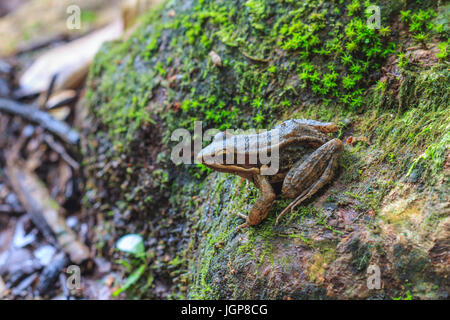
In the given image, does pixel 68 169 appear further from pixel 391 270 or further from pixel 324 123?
pixel 391 270

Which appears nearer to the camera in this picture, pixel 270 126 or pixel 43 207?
pixel 270 126

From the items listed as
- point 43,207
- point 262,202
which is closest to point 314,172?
point 262,202

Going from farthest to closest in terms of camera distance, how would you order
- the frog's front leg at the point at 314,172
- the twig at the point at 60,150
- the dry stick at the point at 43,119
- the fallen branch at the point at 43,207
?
the dry stick at the point at 43,119 → the twig at the point at 60,150 → the fallen branch at the point at 43,207 → the frog's front leg at the point at 314,172

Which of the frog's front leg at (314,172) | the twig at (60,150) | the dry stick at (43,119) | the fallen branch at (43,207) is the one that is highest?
the dry stick at (43,119)

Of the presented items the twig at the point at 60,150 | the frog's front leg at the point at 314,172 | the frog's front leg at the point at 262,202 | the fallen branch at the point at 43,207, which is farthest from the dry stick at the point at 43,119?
the frog's front leg at the point at 314,172

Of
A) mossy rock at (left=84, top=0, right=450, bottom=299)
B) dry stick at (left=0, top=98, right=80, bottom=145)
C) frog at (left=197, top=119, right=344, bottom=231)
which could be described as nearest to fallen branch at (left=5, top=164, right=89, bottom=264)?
mossy rock at (left=84, top=0, right=450, bottom=299)

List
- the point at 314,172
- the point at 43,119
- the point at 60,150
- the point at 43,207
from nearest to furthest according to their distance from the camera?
the point at 314,172 < the point at 43,207 < the point at 60,150 < the point at 43,119

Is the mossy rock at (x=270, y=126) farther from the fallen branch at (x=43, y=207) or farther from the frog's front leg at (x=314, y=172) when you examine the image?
the fallen branch at (x=43, y=207)

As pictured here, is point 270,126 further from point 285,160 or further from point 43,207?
point 43,207
